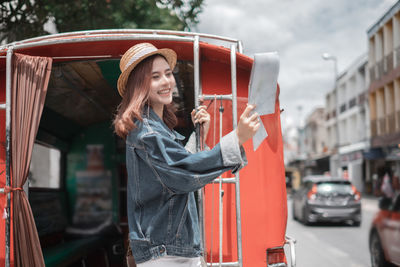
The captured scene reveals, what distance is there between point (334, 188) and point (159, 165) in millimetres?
12514

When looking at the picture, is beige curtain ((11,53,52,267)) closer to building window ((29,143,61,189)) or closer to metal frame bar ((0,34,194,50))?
metal frame bar ((0,34,194,50))

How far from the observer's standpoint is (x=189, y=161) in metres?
2.01

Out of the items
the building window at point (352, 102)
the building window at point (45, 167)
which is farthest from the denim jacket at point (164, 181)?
the building window at point (352, 102)

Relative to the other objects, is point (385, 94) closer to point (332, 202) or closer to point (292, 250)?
point (332, 202)

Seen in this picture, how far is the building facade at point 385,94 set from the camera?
86.1 ft

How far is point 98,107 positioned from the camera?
22.8 feet

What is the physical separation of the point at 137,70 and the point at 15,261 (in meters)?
1.93

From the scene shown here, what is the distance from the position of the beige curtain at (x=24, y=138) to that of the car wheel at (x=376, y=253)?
5.67 meters

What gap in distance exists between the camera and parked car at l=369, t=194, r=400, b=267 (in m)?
6.75

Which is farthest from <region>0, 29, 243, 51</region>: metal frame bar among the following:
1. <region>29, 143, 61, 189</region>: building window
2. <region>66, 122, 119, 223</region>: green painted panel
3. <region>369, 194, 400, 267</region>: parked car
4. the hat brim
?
<region>66, 122, 119, 223</region>: green painted panel

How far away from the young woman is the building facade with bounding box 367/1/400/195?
82.0ft

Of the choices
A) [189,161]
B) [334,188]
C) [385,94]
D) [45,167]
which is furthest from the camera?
[385,94]

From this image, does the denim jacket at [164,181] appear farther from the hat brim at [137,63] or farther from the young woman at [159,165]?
the hat brim at [137,63]

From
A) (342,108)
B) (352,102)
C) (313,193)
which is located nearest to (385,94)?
(352,102)
